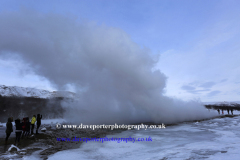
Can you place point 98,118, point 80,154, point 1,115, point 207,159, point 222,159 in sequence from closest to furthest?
point 222,159 → point 207,159 → point 80,154 → point 98,118 → point 1,115

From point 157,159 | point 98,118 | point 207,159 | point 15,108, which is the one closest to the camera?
point 207,159

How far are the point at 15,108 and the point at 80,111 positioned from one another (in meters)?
65.5

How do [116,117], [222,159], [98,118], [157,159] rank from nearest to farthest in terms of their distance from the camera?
[222,159], [157,159], [98,118], [116,117]

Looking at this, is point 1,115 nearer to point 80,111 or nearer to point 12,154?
point 80,111

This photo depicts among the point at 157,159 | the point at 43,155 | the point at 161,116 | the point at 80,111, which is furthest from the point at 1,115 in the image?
the point at 157,159

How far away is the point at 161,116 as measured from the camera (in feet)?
125

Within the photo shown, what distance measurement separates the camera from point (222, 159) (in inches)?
229

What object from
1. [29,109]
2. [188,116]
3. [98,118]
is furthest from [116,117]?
[29,109]

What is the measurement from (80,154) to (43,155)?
2246 millimetres

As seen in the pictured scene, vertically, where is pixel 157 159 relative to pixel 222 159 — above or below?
below

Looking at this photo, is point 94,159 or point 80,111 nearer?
point 94,159

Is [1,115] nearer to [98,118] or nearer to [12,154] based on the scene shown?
[98,118]

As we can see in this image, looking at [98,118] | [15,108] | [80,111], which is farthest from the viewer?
[15,108]

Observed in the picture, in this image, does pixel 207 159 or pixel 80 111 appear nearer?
pixel 207 159
